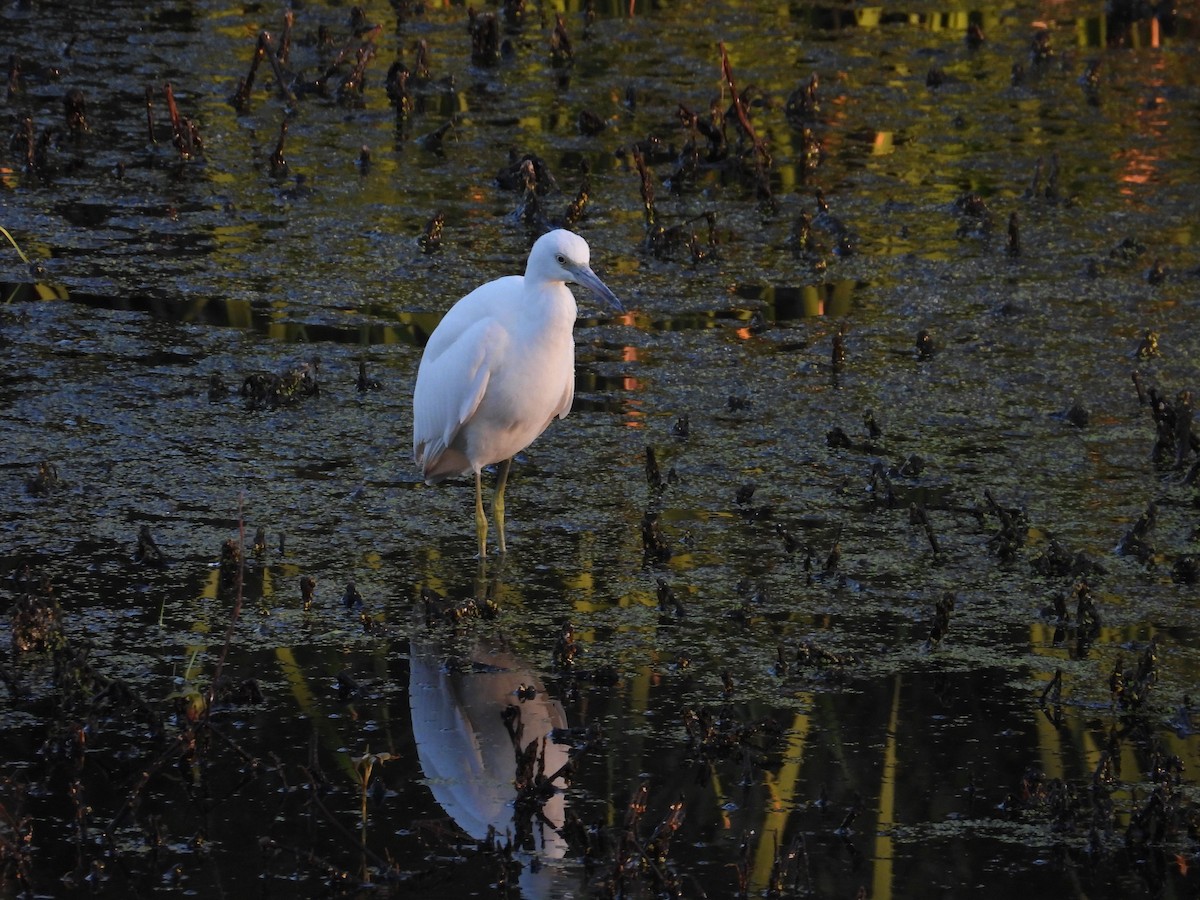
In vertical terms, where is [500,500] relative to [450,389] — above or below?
below

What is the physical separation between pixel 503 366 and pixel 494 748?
1.65 m

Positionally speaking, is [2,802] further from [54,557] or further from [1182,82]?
[1182,82]

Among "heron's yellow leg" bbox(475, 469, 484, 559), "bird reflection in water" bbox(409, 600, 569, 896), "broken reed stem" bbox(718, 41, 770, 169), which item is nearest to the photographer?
"bird reflection in water" bbox(409, 600, 569, 896)

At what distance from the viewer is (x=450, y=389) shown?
247 inches

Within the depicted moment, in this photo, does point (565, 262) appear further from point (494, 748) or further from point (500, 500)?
point (494, 748)

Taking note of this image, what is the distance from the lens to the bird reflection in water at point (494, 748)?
4.44 metres

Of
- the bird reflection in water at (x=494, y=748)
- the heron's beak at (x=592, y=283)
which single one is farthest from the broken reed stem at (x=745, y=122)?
the bird reflection in water at (x=494, y=748)

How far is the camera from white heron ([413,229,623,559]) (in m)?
6.12

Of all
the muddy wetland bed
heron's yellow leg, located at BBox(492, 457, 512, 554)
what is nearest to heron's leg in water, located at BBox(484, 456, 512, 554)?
heron's yellow leg, located at BBox(492, 457, 512, 554)

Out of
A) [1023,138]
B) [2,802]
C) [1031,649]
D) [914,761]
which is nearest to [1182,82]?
[1023,138]

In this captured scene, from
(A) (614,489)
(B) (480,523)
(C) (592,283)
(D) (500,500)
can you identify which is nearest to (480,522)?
(B) (480,523)

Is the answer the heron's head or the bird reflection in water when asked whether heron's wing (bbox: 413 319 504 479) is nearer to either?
the heron's head

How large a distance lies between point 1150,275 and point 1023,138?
2.49 metres

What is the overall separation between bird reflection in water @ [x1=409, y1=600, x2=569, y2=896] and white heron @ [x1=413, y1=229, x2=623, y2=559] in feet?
2.83
